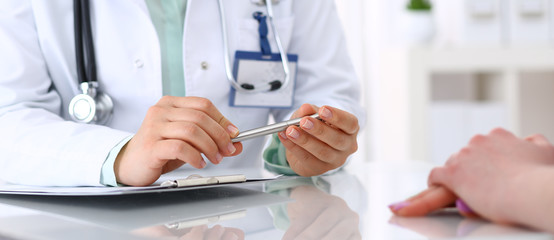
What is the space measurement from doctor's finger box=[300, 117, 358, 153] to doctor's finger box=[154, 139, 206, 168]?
0.14 metres

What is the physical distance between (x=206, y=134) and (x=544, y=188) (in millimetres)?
378

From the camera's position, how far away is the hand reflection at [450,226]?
1.52 feet

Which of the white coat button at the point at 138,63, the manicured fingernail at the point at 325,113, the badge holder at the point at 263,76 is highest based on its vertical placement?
the white coat button at the point at 138,63

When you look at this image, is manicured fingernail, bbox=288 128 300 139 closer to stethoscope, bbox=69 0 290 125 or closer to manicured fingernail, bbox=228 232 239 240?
manicured fingernail, bbox=228 232 239 240

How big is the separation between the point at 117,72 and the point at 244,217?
595mm

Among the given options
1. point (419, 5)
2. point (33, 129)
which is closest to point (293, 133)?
point (33, 129)

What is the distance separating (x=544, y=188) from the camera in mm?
470

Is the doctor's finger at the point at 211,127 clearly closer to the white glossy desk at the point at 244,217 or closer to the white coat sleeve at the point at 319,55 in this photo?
the white glossy desk at the point at 244,217

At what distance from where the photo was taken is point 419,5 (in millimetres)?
2820

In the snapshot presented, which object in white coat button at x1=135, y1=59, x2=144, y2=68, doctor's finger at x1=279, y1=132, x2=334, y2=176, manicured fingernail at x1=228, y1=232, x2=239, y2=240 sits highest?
white coat button at x1=135, y1=59, x2=144, y2=68

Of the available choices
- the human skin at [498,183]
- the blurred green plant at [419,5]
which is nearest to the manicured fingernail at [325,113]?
the human skin at [498,183]

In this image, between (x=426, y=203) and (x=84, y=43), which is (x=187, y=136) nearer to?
(x=426, y=203)

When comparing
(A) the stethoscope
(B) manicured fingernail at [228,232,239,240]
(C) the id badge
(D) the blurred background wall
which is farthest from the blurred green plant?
(B) manicured fingernail at [228,232,239,240]

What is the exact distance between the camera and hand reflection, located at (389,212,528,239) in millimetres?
463
